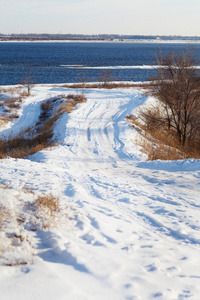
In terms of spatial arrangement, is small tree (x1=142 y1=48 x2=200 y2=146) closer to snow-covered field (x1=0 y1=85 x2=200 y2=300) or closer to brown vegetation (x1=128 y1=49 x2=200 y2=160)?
brown vegetation (x1=128 y1=49 x2=200 y2=160)

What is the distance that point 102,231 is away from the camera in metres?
5.75

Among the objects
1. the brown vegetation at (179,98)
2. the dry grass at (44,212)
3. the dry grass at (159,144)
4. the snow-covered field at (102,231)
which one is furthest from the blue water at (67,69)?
the dry grass at (44,212)

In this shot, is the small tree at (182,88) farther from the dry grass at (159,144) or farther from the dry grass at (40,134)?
the dry grass at (40,134)

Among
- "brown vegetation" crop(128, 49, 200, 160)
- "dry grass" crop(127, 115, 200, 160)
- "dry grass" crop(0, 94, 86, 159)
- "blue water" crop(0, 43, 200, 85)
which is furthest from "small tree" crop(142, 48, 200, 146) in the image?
"dry grass" crop(0, 94, 86, 159)

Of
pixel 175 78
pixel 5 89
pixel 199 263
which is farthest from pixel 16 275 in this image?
pixel 5 89

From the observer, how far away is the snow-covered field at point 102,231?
3.96 m

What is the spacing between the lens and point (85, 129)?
18391mm

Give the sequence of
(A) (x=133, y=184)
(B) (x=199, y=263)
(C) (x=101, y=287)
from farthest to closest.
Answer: (A) (x=133, y=184)
(B) (x=199, y=263)
(C) (x=101, y=287)

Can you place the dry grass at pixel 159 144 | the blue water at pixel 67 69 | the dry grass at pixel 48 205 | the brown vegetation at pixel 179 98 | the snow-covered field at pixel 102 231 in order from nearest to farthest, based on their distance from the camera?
the snow-covered field at pixel 102 231
the dry grass at pixel 48 205
the dry grass at pixel 159 144
the brown vegetation at pixel 179 98
the blue water at pixel 67 69

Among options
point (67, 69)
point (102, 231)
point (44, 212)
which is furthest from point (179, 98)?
point (67, 69)

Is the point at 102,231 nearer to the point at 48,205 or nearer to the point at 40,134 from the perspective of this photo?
the point at 48,205

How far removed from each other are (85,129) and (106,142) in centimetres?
316

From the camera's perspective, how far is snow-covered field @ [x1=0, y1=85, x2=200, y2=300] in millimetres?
3963

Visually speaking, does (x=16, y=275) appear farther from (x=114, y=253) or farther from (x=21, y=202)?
(x=21, y=202)
